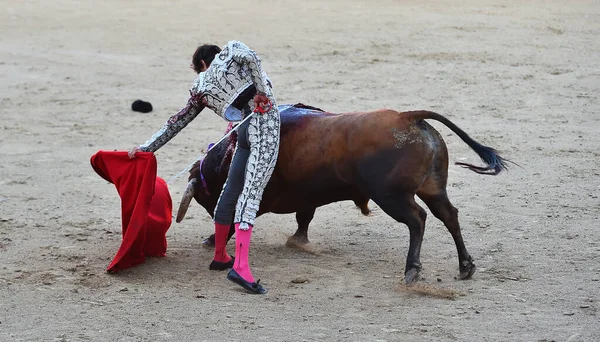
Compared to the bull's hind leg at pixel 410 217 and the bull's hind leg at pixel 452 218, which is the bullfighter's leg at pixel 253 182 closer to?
the bull's hind leg at pixel 410 217

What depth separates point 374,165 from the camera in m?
5.94

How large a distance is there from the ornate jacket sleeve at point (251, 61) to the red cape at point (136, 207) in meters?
0.92

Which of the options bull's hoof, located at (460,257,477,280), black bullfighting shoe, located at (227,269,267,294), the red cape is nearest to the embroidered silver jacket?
the red cape

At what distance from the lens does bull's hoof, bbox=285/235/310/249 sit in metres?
6.95

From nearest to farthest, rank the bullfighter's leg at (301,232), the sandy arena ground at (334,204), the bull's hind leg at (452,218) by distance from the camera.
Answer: the sandy arena ground at (334,204)
the bull's hind leg at (452,218)
the bullfighter's leg at (301,232)

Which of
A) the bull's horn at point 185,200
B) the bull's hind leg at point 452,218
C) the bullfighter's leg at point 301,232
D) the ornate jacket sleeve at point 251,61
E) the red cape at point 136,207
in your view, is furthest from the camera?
the bullfighter's leg at point 301,232

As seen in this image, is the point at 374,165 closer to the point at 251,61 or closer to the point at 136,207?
the point at 251,61

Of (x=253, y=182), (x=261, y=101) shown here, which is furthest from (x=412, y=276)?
(x=261, y=101)

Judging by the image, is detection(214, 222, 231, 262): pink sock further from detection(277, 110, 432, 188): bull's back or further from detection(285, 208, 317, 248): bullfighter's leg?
detection(285, 208, 317, 248): bullfighter's leg

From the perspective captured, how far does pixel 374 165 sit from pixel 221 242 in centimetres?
111

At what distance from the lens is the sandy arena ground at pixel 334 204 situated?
556 centimetres

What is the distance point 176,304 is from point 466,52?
798 centimetres

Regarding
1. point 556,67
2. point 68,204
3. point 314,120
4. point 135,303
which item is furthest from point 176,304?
point 556,67

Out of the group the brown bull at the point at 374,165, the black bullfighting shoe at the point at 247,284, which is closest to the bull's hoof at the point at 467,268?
the brown bull at the point at 374,165
